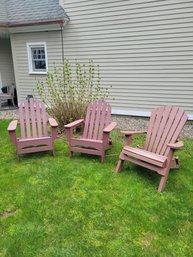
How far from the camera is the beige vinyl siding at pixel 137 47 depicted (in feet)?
18.3

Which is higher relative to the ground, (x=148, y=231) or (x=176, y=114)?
(x=176, y=114)

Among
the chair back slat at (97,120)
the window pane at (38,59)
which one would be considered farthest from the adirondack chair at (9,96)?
the chair back slat at (97,120)

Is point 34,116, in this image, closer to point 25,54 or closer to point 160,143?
point 160,143

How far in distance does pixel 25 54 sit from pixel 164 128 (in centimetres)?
640

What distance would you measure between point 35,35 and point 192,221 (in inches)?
287

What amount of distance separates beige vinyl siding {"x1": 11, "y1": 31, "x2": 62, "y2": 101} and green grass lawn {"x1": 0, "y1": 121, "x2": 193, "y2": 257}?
185 inches

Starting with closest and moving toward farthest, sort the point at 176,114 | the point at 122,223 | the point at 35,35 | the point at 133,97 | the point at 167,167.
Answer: the point at 122,223
the point at 167,167
the point at 176,114
the point at 133,97
the point at 35,35

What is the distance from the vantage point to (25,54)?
8.15 metres

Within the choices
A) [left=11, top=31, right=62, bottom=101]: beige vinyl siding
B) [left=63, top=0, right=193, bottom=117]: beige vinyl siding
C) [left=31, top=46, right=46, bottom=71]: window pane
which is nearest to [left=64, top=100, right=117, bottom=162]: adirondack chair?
[left=63, top=0, right=193, bottom=117]: beige vinyl siding

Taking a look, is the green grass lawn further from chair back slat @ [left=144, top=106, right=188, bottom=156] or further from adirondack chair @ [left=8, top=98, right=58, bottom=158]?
chair back slat @ [left=144, top=106, right=188, bottom=156]

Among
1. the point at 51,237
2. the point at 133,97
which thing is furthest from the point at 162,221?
the point at 133,97

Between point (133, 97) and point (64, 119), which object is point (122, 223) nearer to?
point (64, 119)

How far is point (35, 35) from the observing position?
7711 mm

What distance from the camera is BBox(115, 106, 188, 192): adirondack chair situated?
9.93 feet
